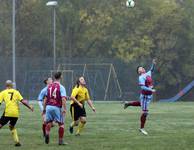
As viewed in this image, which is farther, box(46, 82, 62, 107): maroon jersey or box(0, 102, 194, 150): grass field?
box(46, 82, 62, 107): maroon jersey

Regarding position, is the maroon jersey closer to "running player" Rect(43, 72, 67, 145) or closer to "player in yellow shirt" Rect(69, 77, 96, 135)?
"running player" Rect(43, 72, 67, 145)

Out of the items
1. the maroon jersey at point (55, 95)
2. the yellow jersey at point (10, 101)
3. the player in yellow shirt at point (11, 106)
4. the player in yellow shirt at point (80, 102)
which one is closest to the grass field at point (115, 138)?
the player in yellow shirt at point (80, 102)

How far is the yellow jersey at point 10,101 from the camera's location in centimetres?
1658

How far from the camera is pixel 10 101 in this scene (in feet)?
54.5

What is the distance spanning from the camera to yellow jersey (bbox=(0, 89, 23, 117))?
16.6 metres

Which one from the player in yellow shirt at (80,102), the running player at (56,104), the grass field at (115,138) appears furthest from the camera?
the player in yellow shirt at (80,102)

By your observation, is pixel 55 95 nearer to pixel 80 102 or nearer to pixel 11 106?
pixel 11 106

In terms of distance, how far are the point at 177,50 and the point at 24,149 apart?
2007 inches

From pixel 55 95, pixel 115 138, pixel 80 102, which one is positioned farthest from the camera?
pixel 80 102

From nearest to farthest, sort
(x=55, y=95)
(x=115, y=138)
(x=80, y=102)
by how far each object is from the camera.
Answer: (x=55, y=95) < (x=115, y=138) < (x=80, y=102)

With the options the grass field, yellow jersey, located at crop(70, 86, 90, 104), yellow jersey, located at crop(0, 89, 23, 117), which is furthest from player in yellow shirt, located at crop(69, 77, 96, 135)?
yellow jersey, located at crop(0, 89, 23, 117)

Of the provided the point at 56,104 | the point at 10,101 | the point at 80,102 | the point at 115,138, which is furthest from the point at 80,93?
the point at 10,101

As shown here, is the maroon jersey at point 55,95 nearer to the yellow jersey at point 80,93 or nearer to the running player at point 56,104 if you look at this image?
the running player at point 56,104

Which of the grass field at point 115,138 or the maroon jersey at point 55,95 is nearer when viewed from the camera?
the grass field at point 115,138
